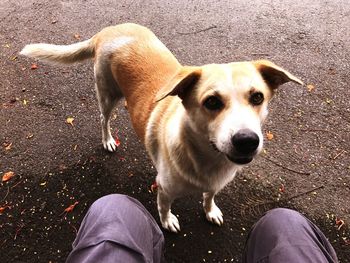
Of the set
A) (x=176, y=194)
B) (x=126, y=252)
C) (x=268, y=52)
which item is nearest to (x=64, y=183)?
(x=176, y=194)

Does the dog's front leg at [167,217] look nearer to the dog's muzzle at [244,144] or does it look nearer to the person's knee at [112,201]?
the person's knee at [112,201]

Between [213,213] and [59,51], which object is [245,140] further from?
[59,51]

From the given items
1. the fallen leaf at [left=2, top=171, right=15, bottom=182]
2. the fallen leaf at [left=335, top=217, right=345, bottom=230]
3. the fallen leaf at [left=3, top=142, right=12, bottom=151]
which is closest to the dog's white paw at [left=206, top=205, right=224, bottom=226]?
the fallen leaf at [left=335, top=217, right=345, bottom=230]

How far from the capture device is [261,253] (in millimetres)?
1688

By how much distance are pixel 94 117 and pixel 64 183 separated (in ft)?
2.61

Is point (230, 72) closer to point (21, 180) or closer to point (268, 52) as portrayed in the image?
point (21, 180)

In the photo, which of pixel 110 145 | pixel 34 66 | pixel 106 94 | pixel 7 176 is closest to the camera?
pixel 106 94

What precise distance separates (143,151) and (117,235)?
5.08ft

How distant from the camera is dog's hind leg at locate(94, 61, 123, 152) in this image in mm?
2664

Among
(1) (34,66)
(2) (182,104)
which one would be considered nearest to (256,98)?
(2) (182,104)

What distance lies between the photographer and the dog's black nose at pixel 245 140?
5.06ft

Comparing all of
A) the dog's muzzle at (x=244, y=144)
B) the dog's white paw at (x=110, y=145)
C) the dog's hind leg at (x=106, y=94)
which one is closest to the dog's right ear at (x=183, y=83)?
the dog's muzzle at (x=244, y=144)

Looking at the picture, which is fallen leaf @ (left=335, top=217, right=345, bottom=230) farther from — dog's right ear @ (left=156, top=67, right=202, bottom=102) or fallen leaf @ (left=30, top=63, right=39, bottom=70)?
fallen leaf @ (left=30, top=63, right=39, bottom=70)

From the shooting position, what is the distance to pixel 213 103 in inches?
68.4
